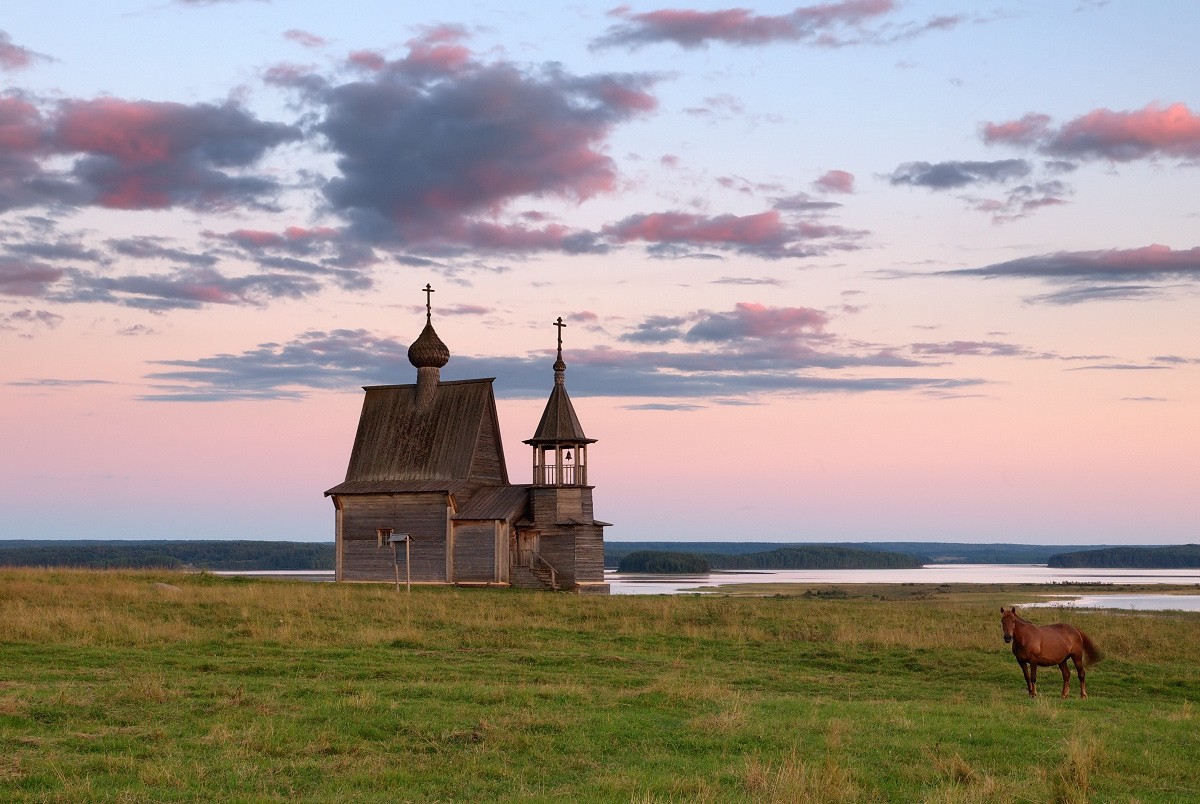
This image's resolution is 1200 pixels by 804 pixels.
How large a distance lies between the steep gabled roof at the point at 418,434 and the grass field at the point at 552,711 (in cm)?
2372

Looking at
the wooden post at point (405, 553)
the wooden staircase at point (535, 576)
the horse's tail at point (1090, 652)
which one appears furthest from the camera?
the wooden post at point (405, 553)

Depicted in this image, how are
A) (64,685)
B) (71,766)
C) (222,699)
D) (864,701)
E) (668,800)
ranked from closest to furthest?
(668,800) < (71,766) < (222,699) < (64,685) < (864,701)

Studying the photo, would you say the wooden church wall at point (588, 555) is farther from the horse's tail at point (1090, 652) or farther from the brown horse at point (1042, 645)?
the horse's tail at point (1090, 652)

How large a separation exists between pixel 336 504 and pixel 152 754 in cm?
4575

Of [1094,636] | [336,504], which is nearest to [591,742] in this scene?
[1094,636]

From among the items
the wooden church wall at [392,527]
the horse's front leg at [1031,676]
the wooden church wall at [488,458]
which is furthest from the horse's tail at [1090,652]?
the wooden church wall at [488,458]

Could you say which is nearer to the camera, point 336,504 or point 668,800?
point 668,800

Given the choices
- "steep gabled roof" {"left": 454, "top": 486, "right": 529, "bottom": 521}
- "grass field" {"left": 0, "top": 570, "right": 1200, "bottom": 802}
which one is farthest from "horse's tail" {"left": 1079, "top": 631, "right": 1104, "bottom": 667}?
"steep gabled roof" {"left": 454, "top": 486, "right": 529, "bottom": 521}

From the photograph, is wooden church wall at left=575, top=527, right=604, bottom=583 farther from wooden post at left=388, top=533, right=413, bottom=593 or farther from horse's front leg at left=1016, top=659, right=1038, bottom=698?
horse's front leg at left=1016, top=659, right=1038, bottom=698

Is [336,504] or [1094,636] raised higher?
[336,504]

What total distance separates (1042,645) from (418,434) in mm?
41356

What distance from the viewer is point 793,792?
12.1 m

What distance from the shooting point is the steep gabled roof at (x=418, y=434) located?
57250mm

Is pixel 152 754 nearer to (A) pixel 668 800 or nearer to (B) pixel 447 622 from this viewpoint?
(A) pixel 668 800
